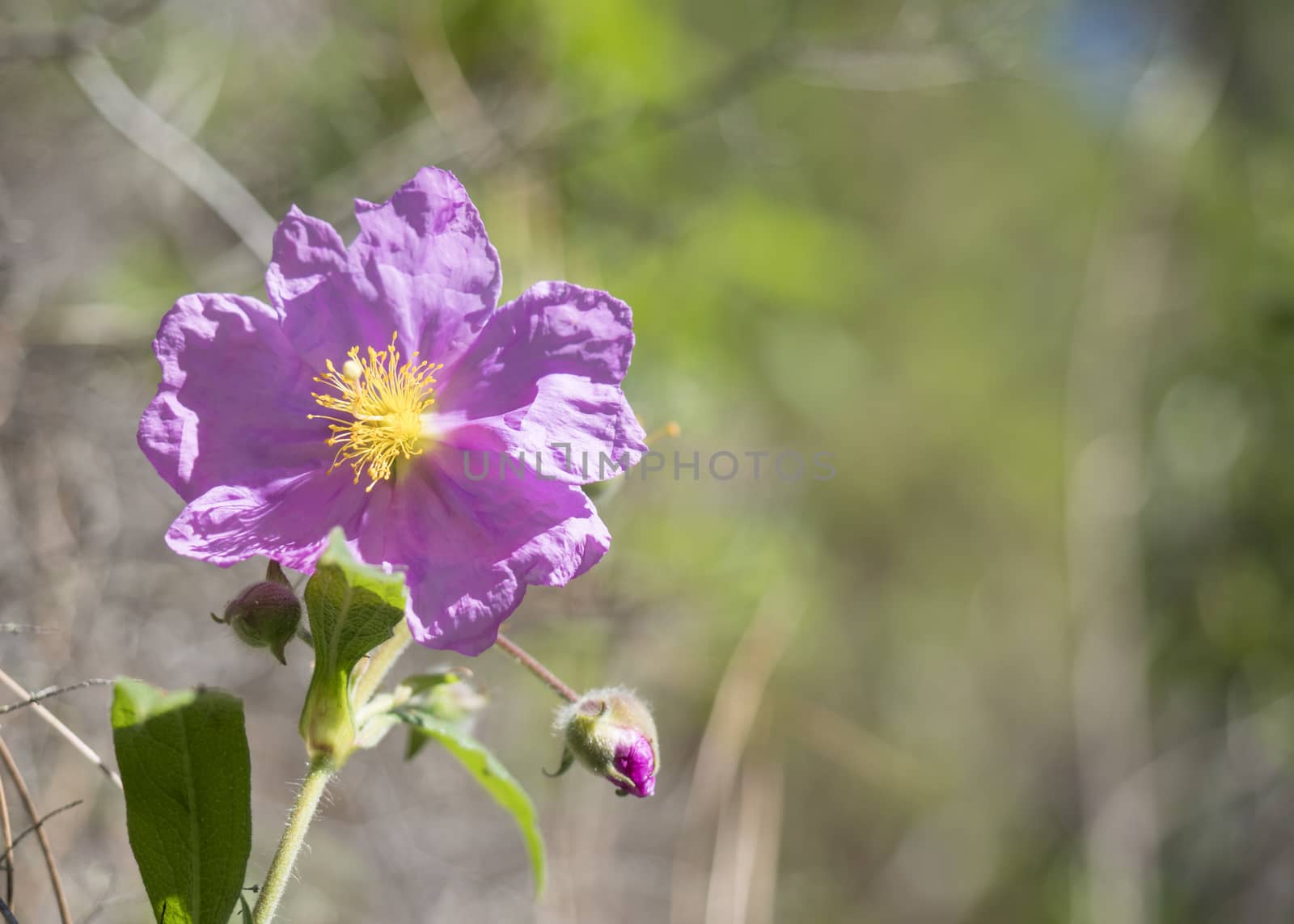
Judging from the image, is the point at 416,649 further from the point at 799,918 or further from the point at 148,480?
the point at 799,918

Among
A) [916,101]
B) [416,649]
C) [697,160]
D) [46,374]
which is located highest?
[916,101]

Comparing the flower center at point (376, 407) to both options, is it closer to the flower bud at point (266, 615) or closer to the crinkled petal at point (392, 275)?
the crinkled petal at point (392, 275)

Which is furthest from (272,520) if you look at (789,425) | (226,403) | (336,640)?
(789,425)

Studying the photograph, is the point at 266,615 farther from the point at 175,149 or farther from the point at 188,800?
the point at 175,149

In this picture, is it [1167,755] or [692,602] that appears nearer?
[692,602]

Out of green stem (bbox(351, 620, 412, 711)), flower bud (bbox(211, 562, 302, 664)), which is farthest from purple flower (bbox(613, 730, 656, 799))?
flower bud (bbox(211, 562, 302, 664))

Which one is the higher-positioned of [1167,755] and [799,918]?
[1167,755]

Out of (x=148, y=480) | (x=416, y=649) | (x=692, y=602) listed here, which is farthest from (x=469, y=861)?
(x=148, y=480)
